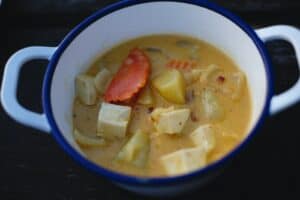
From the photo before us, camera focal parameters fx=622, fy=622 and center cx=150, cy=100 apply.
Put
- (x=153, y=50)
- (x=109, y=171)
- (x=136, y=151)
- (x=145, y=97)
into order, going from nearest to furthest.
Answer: (x=109, y=171) < (x=136, y=151) < (x=145, y=97) < (x=153, y=50)

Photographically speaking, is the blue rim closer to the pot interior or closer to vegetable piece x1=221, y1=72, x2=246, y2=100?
the pot interior

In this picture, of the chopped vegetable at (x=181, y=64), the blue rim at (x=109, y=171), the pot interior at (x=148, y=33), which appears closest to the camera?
the blue rim at (x=109, y=171)

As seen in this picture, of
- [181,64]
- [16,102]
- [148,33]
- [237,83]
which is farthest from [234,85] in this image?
[16,102]

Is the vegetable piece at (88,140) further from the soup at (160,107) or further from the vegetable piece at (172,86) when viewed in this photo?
the vegetable piece at (172,86)

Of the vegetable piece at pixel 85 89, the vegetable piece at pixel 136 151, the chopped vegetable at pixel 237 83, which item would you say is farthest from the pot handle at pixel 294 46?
the vegetable piece at pixel 85 89

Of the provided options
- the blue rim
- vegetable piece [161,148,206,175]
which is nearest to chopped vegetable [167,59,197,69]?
the blue rim

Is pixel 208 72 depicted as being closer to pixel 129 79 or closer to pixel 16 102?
pixel 129 79

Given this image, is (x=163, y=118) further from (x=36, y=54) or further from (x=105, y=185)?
(x=36, y=54)

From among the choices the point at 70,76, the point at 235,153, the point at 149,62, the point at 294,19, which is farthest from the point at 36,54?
the point at 294,19
